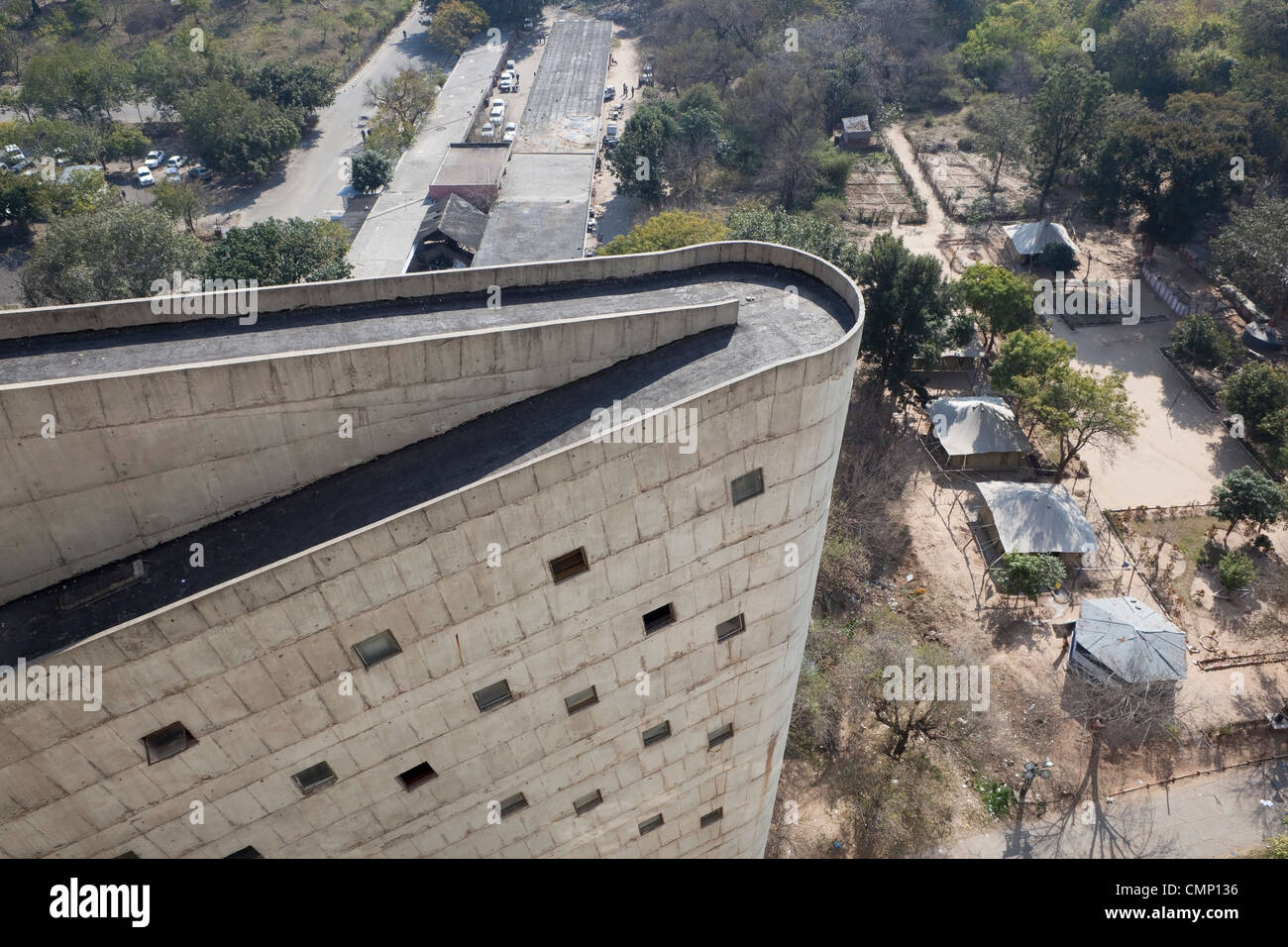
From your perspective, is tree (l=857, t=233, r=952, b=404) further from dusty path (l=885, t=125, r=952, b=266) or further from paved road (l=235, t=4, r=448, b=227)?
paved road (l=235, t=4, r=448, b=227)

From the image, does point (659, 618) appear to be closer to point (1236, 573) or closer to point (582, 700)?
point (582, 700)

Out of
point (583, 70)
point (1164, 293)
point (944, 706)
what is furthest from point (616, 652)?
point (583, 70)

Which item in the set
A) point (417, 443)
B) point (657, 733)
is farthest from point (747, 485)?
point (657, 733)

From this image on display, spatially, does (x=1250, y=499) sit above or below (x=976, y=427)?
above

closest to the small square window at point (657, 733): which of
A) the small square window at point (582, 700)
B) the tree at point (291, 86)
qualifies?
the small square window at point (582, 700)

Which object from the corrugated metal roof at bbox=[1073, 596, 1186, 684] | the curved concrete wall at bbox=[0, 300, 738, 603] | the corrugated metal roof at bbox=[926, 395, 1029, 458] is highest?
the curved concrete wall at bbox=[0, 300, 738, 603]

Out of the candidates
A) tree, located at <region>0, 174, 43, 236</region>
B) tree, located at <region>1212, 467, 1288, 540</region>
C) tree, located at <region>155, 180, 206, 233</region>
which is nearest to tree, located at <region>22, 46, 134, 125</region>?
tree, located at <region>155, 180, 206, 233</region>
